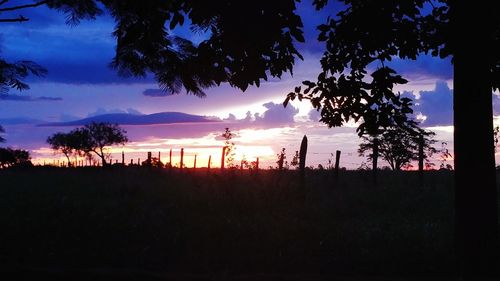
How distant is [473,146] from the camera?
5.35 m

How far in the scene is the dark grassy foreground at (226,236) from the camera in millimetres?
7168

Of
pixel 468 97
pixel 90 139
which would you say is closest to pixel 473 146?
pixel 468 97

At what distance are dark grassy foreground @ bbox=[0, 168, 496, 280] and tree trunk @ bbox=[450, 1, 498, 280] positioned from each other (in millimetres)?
1406

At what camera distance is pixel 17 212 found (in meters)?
11.0

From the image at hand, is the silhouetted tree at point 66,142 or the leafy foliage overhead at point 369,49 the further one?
the silhouetted tree at point 66,142

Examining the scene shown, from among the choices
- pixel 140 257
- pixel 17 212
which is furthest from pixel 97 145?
pixel 140 257

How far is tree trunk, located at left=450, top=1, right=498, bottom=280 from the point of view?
17.1 feet

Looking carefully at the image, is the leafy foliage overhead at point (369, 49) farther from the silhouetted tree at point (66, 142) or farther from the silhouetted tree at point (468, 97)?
the silhouetted tree at point (66, 142)

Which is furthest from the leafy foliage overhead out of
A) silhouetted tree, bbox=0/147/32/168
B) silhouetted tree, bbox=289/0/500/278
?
silhouetted tree, bbox=0/147/32/168

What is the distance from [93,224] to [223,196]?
3.28 meters

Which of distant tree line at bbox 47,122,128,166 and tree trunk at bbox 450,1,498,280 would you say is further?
distant tree line at bbox 47,122,128,166

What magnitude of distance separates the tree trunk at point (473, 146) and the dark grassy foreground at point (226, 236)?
1406mm

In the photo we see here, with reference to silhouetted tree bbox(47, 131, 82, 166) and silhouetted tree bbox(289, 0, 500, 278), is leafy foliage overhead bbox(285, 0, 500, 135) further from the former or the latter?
silhouetted tree bbox(47, 131, 82, 166)

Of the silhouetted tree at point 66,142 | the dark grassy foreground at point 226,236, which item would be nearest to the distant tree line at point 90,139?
the silhouetted tree at point 66,142
